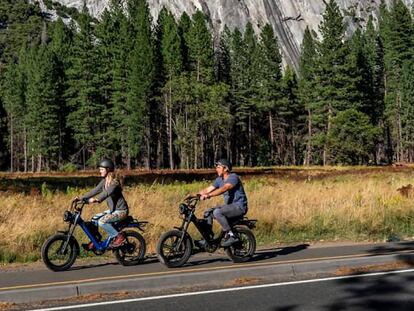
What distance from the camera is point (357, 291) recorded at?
7.87 meters

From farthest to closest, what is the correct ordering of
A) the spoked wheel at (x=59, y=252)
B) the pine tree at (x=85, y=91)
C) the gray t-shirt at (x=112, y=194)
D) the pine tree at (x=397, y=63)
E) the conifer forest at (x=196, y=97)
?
the pine tree at (x=397, y=63) → the pine tree at (x=85, y=91) → the conifer forest at (x=196, y=97) → the gray t-shirt at (x=112, y=194) → the spoked wheel at (x=59, y=252)

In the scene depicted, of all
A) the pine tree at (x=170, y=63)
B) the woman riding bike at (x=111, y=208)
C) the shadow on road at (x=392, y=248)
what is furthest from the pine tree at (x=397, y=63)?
the woman riding bike at (x=111, y=208)

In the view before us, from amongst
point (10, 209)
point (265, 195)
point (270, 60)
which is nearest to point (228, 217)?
point (10, 209)

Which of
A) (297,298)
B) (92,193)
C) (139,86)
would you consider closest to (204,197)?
(92,193)

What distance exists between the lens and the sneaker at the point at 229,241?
10.0m

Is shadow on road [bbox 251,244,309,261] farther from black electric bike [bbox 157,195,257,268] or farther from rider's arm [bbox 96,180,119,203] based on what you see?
rider's arm [bbox 96,180,119,203]

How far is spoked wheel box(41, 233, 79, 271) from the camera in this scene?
9344mm

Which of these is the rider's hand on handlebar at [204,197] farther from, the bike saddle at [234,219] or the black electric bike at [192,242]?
the bike saddle at [234,219]

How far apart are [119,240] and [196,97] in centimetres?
5905

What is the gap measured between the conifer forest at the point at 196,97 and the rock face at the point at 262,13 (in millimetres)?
28719

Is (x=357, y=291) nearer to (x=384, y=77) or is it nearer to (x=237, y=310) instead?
(x=237, y=310)

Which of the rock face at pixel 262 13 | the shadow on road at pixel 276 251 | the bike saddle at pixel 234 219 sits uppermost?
the rock face at pixel 262 13

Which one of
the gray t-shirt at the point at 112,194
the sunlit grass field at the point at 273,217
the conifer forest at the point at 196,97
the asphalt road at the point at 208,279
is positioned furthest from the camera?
the conifer forest at the point at 196,97

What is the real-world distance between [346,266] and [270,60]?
74.7m
